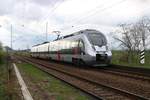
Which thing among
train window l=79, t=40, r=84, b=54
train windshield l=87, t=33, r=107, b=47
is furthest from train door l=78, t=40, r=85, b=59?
train windshield l=87, t=33, r=107, b=47

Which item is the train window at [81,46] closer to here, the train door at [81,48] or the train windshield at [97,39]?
the train door at [81,48]

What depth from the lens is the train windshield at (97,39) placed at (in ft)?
85.1

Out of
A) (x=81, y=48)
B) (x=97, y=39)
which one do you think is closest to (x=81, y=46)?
(x=81, y=48)

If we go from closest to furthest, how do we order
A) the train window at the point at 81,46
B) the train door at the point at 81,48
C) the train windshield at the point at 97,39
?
the train windshield at the point at 97,39
the train door at the point at 81,48
the train window at the point at 81,46

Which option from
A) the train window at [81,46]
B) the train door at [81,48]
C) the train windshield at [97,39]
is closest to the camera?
the train windshield at [97,39]

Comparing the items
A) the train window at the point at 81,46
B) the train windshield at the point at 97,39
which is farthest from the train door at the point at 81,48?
the train windshield at the point at 97,39

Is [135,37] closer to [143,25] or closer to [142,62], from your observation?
[143,25]

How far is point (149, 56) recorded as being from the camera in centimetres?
3538

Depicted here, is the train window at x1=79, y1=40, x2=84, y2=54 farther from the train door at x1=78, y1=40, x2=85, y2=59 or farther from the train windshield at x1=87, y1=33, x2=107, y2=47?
the train windshield at x1=87, y1=33, x2=107, y2=47

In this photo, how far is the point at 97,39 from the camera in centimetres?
2633

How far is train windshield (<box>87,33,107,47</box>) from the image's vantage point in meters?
25.9

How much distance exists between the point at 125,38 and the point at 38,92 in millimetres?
34790

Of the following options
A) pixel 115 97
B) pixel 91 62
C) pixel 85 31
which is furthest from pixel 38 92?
pixel 85 31

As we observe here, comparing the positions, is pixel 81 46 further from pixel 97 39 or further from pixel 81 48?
pixel 97 39
